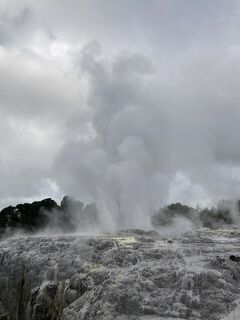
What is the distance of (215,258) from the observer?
76.3 feet

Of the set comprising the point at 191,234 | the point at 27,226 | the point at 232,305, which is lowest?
the point at 232,305

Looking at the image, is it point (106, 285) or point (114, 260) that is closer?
point (106, 285)

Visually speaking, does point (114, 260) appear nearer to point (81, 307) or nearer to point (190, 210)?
point (81, 307)

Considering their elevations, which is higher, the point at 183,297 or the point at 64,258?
the point at 64,258

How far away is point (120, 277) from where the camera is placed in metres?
21.9

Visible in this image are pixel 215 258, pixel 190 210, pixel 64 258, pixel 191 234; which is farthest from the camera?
pixel 190 210

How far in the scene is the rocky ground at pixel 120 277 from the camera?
1992cm

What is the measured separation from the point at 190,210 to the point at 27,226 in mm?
21611

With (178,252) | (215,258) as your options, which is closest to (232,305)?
(215,258)

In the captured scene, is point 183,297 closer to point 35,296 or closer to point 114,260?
point 114,260

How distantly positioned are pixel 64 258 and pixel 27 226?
29.4 m

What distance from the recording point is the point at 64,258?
25797 mm

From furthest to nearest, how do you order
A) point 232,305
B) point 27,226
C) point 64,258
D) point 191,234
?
point 27,226 < point 191,234 < point 64,258 < point 232,305

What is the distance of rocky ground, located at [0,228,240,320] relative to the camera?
19.9m
